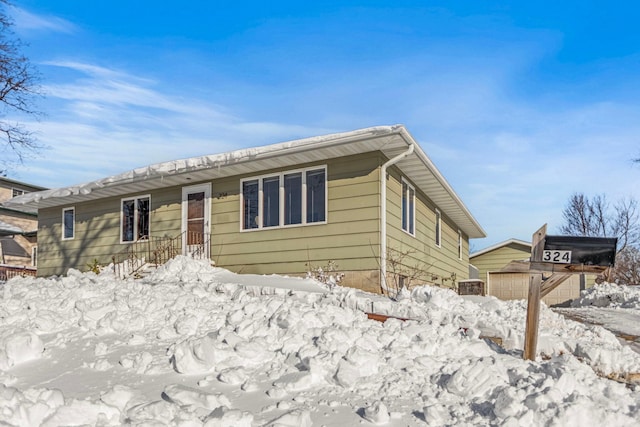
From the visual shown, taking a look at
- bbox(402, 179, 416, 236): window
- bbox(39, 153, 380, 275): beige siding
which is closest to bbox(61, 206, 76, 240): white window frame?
bbox(39, 153, 380, 275): beige siding

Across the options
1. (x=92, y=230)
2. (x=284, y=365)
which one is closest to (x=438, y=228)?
(x=92, y=230)

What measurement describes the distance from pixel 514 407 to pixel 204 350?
274 centimetres

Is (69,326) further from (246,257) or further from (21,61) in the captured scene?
(21,61)

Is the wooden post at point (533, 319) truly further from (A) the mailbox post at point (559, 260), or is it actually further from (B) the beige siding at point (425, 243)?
(B) the beige siding at point (425, 243)

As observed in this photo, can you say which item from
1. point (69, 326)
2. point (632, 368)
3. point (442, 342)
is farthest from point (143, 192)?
point (632, 368)

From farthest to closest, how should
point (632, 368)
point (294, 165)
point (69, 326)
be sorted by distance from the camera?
point (294, 165)
point (69, 326)
point (632, 368)

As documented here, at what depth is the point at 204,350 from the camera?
196 inches

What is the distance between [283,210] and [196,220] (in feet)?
8.59

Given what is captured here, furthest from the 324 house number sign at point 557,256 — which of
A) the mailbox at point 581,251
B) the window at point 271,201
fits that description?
the window at point 271,201

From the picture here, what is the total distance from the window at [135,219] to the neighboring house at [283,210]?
28mm

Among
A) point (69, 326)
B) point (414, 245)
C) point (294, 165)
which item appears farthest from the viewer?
point (414, 245)

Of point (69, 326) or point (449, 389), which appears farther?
point (69, 326)

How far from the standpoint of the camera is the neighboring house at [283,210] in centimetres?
1052

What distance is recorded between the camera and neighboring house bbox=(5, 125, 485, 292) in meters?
10.5
